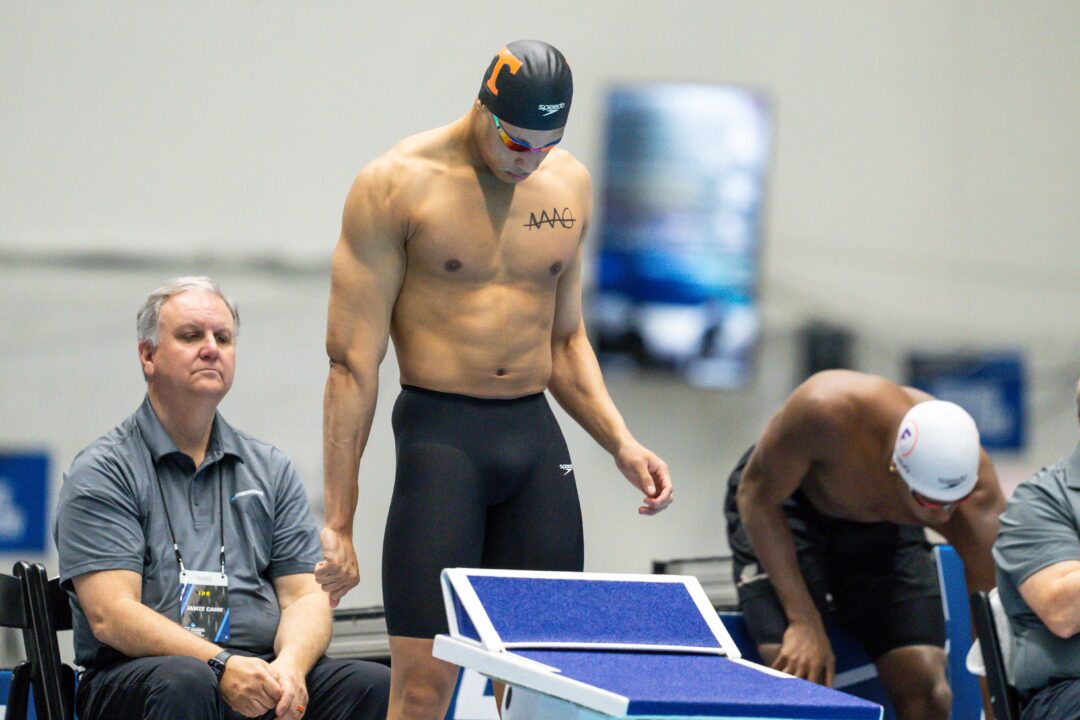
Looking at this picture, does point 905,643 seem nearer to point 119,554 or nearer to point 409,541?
point 409,541

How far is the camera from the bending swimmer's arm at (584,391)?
8.79ft

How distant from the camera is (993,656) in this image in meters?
2.63

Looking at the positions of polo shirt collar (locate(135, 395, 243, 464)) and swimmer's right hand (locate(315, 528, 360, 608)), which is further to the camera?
polo shirt collar (locate(135, 395, 243, 464))

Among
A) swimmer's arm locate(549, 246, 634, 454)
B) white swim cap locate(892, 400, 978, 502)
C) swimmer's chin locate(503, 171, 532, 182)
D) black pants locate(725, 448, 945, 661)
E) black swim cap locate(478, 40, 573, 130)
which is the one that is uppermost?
black swim cap locate(478, 40, 573, 130)

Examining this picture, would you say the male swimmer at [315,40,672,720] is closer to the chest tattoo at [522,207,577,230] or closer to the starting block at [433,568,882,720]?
the chest tattoo at [522,207,577,230]

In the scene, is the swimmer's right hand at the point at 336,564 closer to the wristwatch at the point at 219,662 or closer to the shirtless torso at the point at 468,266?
the wristwatch at the point at 219,662

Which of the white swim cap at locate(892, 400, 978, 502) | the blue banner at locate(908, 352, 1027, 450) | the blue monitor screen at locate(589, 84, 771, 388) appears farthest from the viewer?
the blue banner at locate(908, 352, 1027, 450)

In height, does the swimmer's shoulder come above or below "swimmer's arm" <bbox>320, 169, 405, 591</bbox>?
above

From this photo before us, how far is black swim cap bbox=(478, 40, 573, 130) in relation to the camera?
238cm

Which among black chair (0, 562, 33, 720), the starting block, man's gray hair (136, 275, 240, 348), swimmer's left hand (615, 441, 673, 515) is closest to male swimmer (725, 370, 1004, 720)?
swimmer's left hand (615, 441, 673, 515)

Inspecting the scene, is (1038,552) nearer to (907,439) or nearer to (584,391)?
(907,439)

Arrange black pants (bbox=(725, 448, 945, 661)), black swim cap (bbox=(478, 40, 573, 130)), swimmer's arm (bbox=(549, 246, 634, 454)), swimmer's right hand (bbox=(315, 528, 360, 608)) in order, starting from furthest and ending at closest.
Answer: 1. black pants (bbox=(725, 448, 945, 661))
2. swimmer's arm (bbox=(549, 246, 634, 454))
3. swimmer's right hand (bbox=(315, 528, 360, 608))
4. black swim cap (bbox=(478, 40, 573, 130))

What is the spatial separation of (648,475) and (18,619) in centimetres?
124

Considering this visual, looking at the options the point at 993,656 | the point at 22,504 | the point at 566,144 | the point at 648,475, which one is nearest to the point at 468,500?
the point at 648,475
